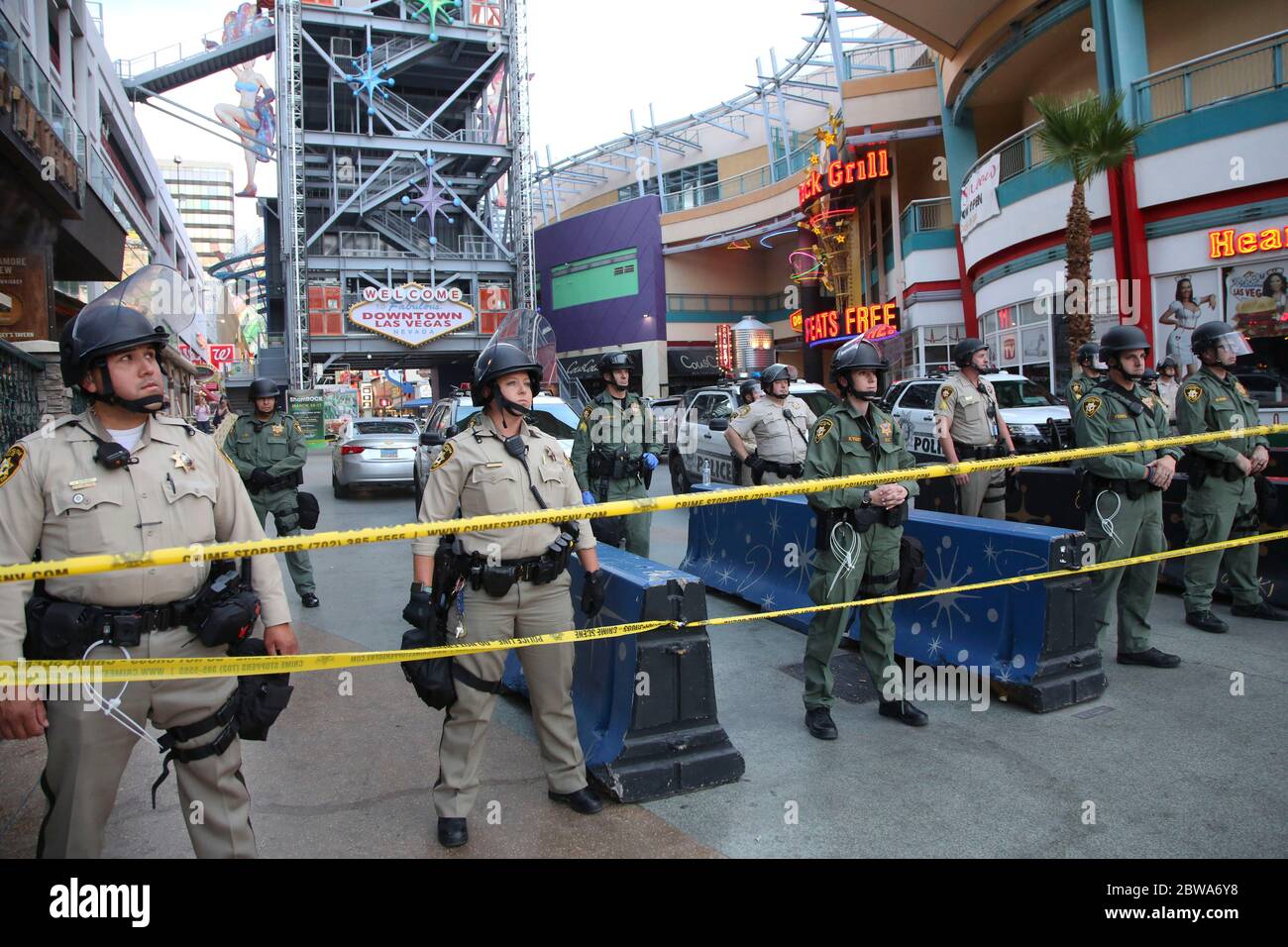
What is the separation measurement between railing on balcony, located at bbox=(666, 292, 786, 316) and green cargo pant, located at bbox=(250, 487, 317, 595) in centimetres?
4354

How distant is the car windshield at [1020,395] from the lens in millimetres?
13320

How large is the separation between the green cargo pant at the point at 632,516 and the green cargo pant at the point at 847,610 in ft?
6.72

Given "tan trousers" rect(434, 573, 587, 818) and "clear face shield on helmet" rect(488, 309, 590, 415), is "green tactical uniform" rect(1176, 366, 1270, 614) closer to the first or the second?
"tan trousers" rect(434, 573, 587, 818)

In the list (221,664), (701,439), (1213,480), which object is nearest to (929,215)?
(701,439)

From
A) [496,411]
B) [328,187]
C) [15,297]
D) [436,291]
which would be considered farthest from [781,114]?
[496,411]

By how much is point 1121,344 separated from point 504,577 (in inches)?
170

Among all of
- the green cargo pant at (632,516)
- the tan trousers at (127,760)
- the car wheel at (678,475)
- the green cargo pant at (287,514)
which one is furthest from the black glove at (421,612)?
the car wheel at (678,475)

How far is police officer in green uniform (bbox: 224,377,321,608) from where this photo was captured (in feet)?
→ 24.6

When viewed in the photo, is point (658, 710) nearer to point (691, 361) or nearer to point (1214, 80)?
point (1214, 80)

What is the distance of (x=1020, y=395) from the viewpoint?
13.5 meters

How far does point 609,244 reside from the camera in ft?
167

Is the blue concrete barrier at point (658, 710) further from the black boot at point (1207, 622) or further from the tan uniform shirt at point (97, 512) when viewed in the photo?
the black boot at point (1207, 622)
